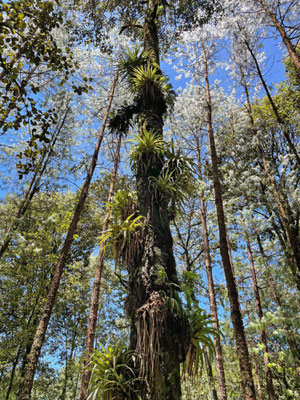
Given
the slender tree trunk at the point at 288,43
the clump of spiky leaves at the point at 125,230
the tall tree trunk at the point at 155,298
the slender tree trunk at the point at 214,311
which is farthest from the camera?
the slender tree trunk at the point at 214,311

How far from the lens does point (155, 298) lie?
1.96 meters

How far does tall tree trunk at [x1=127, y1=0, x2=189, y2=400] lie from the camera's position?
177 centimetres

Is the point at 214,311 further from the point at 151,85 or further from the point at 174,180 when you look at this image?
the point at 151,85

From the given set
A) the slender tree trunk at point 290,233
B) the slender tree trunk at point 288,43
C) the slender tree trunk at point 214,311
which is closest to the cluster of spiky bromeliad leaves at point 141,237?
the slender tree trunk at point 288,43

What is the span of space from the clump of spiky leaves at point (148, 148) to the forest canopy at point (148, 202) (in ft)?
0.05

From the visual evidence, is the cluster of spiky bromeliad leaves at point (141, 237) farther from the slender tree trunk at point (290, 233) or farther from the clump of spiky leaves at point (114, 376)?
the slender tree trunk at point (290, 233)

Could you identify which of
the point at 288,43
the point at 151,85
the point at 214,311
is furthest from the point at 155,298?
the point at 214,311

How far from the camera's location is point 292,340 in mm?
5344

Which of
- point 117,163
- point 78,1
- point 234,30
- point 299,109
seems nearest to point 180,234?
point 117,163

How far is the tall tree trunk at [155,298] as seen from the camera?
1766 mm

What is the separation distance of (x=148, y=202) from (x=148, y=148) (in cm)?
64

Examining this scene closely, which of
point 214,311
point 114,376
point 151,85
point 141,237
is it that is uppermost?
point 151,85

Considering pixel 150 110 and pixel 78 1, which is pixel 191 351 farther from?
pixel 78 1

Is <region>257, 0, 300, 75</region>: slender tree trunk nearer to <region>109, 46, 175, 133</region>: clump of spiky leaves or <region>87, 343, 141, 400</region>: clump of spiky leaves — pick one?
<region>109, 46, 175, 133</region>: clump of spiky leaves
